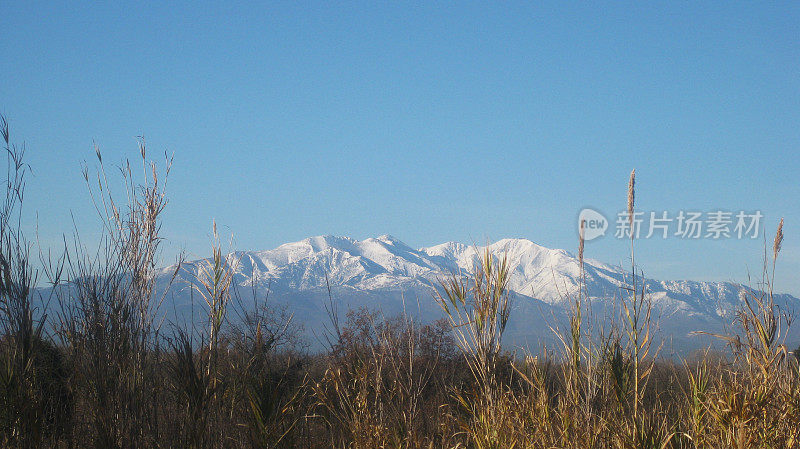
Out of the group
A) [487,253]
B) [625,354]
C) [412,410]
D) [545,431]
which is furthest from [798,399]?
[412,410]

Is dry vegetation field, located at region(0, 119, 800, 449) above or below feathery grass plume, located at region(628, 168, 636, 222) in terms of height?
below

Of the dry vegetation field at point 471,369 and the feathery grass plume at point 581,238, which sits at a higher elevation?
the feathery grass plume at point 581,238

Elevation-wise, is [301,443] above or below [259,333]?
below

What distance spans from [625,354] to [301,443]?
3075mm

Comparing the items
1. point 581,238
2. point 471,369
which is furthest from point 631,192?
point 471,369

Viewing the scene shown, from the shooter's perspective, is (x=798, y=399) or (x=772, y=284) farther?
(x=772, y=284)

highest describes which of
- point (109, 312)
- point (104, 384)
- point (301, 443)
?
point (109, 312)

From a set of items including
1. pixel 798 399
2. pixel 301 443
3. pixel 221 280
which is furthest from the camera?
pixel 301 443

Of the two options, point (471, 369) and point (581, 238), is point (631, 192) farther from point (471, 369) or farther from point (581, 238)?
point (471, 369)

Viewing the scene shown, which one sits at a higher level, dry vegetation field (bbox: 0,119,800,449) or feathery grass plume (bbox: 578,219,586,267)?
feathery grass plume (bbox: 578,219,586,267)

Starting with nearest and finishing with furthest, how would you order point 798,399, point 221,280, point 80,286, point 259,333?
point 798,399, point 80,286, point 221,280, point 259,333

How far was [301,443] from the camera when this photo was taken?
589 cm

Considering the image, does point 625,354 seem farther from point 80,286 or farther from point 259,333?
point 80,286

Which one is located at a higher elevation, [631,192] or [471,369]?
[631,192]
